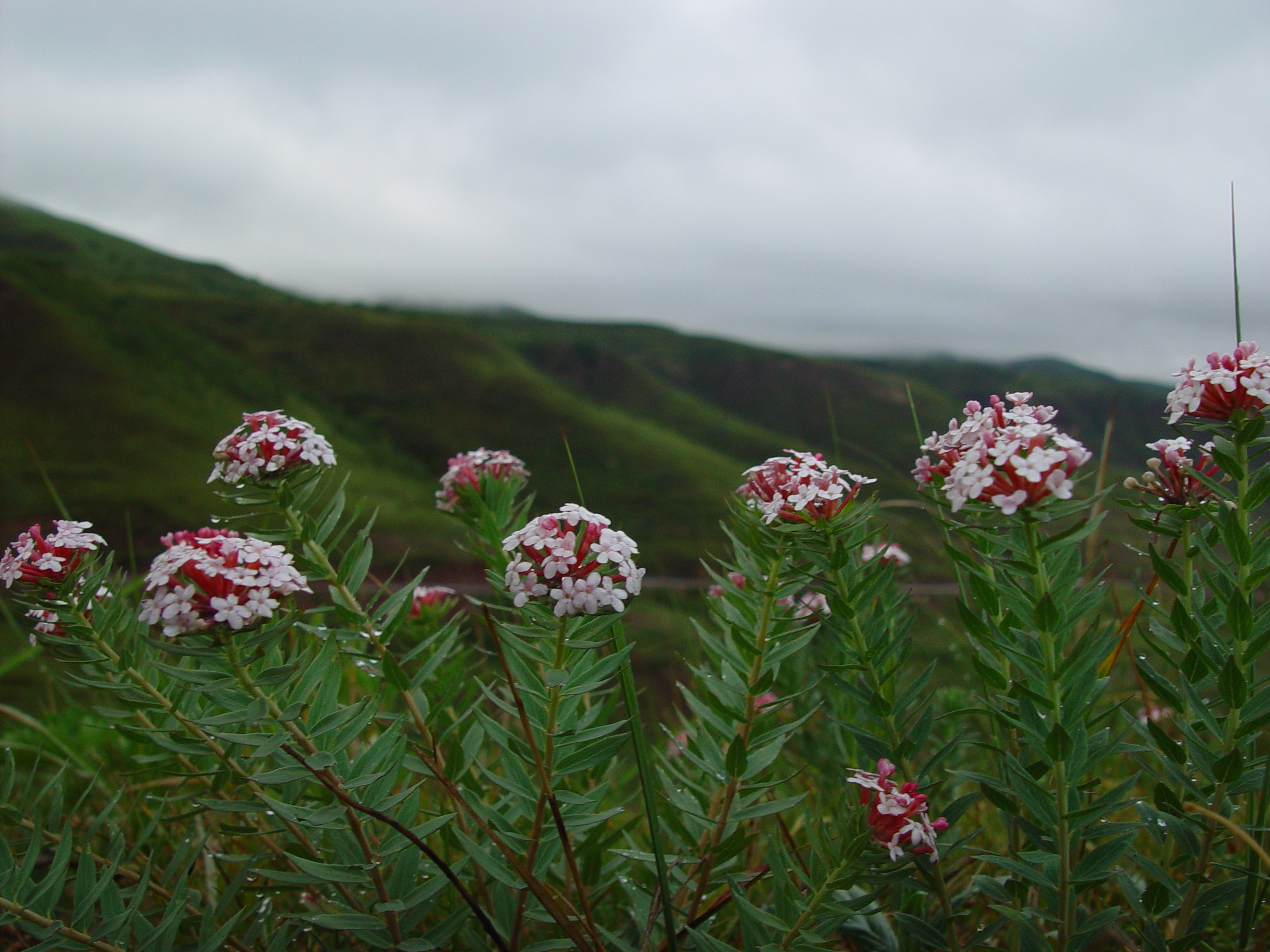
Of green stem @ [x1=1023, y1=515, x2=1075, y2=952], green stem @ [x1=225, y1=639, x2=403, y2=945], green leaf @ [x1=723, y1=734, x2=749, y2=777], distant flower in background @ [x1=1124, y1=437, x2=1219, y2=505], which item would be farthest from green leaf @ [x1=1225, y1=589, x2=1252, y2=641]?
green stem @ [x1=225, y1=639, x2=403, y2=945]

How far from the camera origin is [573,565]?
2.12m

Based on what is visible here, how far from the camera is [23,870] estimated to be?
2.20m

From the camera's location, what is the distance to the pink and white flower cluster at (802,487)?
7.50 feet

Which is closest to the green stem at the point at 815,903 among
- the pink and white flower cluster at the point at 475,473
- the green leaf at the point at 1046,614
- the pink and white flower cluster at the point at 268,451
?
the green leaf at the point at 1046,614

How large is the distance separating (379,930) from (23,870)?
3.35 ft

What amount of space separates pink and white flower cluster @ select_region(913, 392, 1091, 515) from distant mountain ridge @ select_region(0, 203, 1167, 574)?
8.8 inches

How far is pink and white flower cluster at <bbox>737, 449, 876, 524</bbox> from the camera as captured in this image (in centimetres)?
229

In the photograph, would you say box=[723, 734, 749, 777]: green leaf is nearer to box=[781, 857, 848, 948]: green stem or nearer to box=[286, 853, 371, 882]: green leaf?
box=[781, 857, 848, 948]: green stem

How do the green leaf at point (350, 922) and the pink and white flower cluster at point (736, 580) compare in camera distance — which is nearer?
the green leaf at point (350, 922)

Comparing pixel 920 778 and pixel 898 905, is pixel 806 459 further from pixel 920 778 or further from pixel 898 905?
pixel 898 905

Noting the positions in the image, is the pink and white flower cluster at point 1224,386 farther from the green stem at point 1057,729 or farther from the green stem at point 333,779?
the green stem at point 333,779

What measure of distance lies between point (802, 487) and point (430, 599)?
8.95 ft

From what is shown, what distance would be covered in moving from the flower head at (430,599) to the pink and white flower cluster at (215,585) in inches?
75.6

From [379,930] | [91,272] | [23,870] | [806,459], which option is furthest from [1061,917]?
[91,272]
